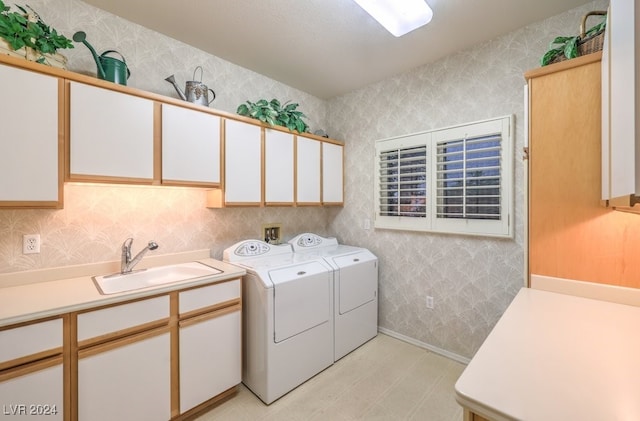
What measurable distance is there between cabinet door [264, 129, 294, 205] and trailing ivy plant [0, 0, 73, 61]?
1374 mm

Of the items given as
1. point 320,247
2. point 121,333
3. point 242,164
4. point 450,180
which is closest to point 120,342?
point 121,333

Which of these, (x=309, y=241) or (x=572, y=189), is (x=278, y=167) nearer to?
(x=309, y=241)

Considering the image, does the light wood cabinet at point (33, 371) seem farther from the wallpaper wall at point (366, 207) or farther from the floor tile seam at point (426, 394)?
the floor tile seam at point (426, 394)

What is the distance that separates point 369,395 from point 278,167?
1.99m

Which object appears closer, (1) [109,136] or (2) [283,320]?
(1) [109,136]

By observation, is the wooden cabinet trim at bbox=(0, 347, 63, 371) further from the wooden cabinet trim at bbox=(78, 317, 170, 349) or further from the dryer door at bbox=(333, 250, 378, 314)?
the dryer door at bbox=(333, 250, 378, 314)

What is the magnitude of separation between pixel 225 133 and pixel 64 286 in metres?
1.40

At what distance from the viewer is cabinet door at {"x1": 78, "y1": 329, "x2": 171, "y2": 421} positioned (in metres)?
1.39

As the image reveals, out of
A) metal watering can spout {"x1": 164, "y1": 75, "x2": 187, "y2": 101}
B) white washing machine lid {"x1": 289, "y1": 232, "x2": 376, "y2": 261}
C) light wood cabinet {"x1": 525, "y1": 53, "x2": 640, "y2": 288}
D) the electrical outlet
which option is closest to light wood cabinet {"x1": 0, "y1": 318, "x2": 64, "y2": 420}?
metal watering can spout {"x1": 164, "y1": 75, "x2": 187, "y2": 101}

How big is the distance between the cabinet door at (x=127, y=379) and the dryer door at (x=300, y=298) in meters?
0.72

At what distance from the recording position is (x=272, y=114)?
2.44 m

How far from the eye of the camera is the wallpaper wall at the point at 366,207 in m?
1.79

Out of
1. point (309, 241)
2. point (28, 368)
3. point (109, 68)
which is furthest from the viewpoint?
point (309, 241)

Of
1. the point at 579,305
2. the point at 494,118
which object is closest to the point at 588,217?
the point at 579,305
